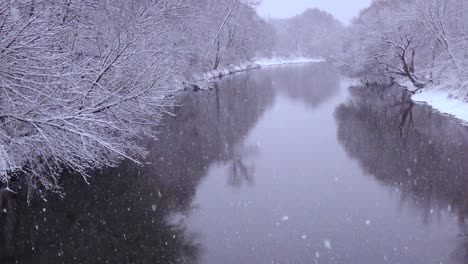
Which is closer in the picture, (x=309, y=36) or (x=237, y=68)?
(x=237, y=68)

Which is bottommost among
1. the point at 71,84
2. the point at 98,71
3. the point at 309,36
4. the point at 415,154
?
the point at 415,154

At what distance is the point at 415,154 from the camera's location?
16.8 meters

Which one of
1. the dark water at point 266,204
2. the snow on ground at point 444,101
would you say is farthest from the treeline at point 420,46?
the dark water at point 266,204

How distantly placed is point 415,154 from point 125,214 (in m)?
11.4

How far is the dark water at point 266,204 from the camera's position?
921 cm

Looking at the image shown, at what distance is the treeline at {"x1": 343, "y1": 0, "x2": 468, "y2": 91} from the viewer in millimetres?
30153

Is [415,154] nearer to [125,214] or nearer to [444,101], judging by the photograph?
[125,214]

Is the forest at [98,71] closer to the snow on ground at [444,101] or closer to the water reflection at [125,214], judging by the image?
the snow on ground at [444,101]

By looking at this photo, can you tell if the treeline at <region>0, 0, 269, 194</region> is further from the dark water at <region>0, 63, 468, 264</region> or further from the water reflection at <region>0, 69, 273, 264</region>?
the dark water at <region>0, 63, 468, 264</region>

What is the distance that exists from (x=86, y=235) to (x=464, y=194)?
401 inches

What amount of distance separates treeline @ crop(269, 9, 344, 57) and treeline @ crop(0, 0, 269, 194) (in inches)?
3616

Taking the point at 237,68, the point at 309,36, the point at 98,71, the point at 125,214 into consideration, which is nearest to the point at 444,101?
the point at 98,71

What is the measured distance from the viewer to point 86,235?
10.0 metres

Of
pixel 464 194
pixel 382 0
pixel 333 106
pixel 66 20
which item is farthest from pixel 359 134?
pixel 382 0
